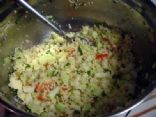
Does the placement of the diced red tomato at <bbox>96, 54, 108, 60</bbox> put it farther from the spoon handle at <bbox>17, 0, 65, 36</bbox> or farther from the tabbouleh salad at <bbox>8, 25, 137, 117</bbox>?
the spoon handle at <bbox>17, 0, 65, 36</bbox>

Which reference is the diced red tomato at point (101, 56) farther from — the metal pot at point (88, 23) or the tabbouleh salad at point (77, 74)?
the metal pot at point (88, 23)

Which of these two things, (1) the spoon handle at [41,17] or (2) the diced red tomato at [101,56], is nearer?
(1) the spoon handle at [41,17]

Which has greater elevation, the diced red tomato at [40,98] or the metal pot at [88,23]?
the metal pot at [88,23]

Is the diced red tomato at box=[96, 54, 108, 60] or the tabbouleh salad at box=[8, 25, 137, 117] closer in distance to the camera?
the tabbouleh salad at box=[8, 25, 137, 117]

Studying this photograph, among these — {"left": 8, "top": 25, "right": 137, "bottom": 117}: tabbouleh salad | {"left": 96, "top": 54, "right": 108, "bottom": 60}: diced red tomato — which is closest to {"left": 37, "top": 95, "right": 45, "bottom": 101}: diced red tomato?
{"left": 8, "top": 25, "right": 137, "bottom": 117}: tabbouleh salad

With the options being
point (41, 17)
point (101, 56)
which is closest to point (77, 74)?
point (101, 56)

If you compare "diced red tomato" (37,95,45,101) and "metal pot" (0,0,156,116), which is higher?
"metal pot" (0,0,156,116)

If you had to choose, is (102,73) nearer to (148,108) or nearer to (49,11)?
(148,108)

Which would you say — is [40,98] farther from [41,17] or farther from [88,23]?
[88,23]

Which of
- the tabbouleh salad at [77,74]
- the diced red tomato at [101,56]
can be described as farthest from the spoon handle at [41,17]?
the diced red tomato at [101,56]

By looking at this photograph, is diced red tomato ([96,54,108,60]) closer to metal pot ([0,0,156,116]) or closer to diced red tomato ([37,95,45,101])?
metal pot ([0,0,156,116])
